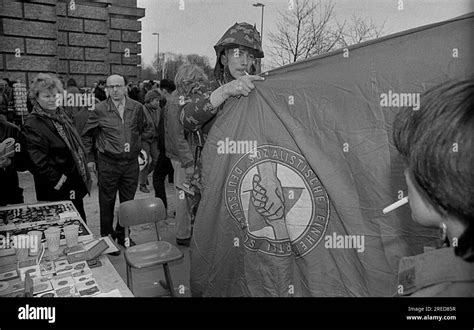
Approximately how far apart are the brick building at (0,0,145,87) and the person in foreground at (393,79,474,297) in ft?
6.94

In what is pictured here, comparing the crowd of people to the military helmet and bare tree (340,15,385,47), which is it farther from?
bare tree (340,15,385,47)

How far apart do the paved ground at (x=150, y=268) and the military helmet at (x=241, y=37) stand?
1211 millimetres

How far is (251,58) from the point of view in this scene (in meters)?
1.60

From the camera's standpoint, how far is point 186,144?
2.47m

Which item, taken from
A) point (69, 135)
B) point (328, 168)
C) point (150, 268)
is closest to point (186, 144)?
point (69, 135)

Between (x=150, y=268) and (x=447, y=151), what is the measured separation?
81.7 inches

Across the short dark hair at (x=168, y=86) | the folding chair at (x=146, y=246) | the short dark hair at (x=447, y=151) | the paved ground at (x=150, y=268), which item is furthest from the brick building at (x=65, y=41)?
the short dark hair at (x=447, y=151)

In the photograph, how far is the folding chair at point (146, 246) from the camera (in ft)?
5.99

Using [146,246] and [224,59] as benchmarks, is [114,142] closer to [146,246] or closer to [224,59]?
[146,246]

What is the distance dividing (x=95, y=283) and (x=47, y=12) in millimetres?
2660

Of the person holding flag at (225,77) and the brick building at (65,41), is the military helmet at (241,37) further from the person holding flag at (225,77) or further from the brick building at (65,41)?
the brick building at (65,41)

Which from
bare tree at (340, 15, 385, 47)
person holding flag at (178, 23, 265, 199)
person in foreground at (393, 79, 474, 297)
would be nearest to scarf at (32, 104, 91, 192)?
person holding flag at (178, 23, 265, 199)

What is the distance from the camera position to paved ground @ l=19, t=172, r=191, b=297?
→ 213cm
